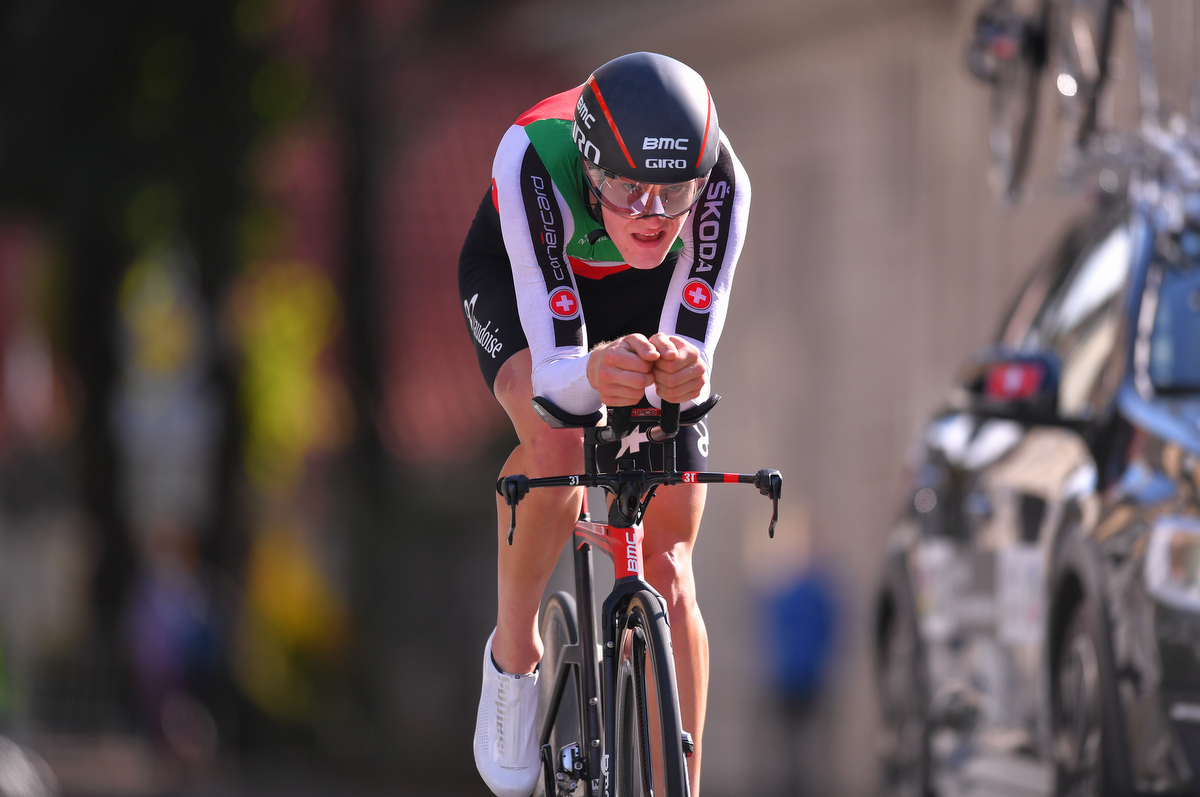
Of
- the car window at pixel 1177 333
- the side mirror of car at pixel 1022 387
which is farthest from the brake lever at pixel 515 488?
the car window at pixel 1177 333

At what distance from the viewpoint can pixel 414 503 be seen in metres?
19.8

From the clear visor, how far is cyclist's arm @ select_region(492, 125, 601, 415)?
245 millimetres

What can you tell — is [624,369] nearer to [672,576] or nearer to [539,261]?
[539,261]

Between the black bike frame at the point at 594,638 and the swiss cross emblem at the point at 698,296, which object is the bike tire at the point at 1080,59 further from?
the swiss cross emblem at the point at 698,296

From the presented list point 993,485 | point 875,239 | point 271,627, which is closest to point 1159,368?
point 993,485

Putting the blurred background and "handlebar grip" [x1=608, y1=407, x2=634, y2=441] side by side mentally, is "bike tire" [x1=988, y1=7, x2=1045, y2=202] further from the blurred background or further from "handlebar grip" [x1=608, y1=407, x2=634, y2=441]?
"handlebar grip" [x1=608, y1=407, x2=634, y2=441]

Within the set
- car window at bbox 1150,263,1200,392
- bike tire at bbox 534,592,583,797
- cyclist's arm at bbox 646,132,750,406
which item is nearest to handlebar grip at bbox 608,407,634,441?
cyclist's arm at bbox 646,132,750,406

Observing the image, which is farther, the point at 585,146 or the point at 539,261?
the point at 539,261

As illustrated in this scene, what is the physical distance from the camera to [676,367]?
3.98 metres

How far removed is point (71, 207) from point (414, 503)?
4.63 meters

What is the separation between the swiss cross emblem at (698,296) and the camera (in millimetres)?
4414

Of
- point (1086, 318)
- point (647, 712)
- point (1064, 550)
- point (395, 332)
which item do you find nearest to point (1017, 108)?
point (1086, 318)

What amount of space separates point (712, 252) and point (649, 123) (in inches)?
20.4

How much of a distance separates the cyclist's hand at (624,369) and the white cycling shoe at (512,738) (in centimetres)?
120
